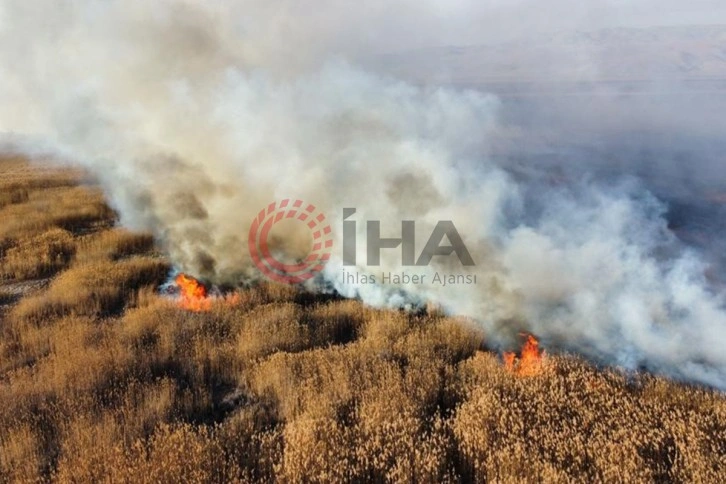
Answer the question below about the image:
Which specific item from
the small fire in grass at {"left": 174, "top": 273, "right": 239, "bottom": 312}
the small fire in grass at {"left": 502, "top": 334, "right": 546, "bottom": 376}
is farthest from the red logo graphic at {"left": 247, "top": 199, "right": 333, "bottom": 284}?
the small fire in grass at {"left": 502, "top": 334, "right": 546, "bottom": 376}

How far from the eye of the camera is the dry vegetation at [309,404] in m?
5.27

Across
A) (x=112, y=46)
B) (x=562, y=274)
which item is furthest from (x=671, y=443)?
(x=112, y=46)

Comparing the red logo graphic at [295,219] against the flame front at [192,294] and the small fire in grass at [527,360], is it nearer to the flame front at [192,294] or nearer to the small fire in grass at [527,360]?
the flame front at [192,294]

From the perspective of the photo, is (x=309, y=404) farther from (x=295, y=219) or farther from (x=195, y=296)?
(x=295, y=219)

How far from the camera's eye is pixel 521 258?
29.5 feet

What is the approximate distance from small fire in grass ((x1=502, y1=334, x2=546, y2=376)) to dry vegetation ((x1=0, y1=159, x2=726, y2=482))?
169 mm

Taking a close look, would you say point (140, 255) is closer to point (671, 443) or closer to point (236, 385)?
point (236, 385)

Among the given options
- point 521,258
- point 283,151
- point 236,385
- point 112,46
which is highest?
point 112,46

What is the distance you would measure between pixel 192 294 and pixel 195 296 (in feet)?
0.38

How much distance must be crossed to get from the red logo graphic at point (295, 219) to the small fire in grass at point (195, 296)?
4.40 ft

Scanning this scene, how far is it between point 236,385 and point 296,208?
15.8 ft

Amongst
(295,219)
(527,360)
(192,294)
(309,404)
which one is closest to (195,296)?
(192,294)

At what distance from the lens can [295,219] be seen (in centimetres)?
1161

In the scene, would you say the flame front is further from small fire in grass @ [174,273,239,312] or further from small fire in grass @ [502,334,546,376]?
small fire in grass @ [502,334,546,376]
